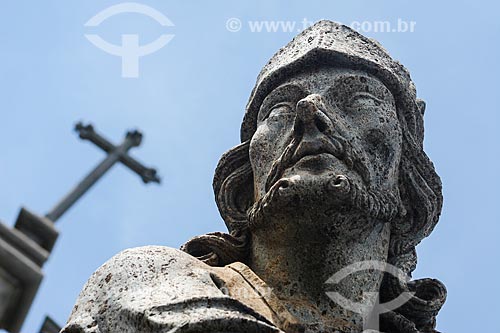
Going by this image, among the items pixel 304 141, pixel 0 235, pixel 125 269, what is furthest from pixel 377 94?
pixel 0 235

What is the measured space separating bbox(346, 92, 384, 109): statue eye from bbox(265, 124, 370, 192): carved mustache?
1.20 feet

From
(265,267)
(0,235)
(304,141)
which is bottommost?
(0,235)

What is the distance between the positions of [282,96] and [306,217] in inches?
37.8

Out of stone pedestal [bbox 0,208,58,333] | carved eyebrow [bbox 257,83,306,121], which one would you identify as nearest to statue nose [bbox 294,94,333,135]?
carved eyebrow [bbox 257,83,306,121]

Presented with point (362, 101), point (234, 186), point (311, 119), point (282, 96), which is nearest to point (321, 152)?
point (311, 119)

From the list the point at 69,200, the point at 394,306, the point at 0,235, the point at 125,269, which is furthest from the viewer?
the point at 69,200

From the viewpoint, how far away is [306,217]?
9.35 meters

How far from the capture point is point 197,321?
8.47 m

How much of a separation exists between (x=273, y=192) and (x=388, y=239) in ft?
2.67

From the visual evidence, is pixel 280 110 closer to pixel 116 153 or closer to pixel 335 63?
pixel 335 63

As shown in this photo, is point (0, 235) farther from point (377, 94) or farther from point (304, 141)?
point (377, 94)

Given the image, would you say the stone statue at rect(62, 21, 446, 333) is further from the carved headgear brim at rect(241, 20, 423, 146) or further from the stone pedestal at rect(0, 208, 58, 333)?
the stone pedestal at rect(0, 208, 58, 333)

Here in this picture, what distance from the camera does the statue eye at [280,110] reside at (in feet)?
32.6

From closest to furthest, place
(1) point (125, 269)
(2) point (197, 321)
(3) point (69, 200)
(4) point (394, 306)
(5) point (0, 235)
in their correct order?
(5) point (0, 235) → (2) point (197, 321) → (1) point (125, 269) → (4) point (394, 306) → (3) point (69, 200)
